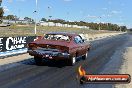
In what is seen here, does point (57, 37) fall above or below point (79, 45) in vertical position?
above

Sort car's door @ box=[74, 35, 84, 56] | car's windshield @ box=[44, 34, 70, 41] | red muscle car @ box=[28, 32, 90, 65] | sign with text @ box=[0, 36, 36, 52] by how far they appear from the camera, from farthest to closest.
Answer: sign with text @ box=[0, 36, 36, 52] → car's door @ box=[74, 35, 84, 56] → car's windshield @ box=[44, 34, 70, 41] → red muscle car @ box=[28, 32, 90, 65]

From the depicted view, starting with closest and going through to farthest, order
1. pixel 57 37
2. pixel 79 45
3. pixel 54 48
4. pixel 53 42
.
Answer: pixel 54 48, pixel 53 42, pixel 57 37, pixel 79 45

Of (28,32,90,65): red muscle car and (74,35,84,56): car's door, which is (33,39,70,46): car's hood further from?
(74,35,84,56): car's door

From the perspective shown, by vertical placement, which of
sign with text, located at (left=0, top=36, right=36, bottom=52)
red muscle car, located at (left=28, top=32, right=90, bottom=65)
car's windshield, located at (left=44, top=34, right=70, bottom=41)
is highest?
car's windshield, located at (left=44, top=34, right=70, bottom=41)

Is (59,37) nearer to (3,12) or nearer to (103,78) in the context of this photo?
(103,78)

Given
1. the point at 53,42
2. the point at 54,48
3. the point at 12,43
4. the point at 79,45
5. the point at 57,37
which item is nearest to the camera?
the point at 54,48

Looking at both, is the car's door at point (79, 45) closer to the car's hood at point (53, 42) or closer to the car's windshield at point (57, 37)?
the car's windshield at point (57, 37)

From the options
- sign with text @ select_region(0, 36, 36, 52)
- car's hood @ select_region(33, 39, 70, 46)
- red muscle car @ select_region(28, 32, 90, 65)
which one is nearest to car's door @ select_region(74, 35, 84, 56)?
red muscle car @ select_region(28, 32, 90, 65)

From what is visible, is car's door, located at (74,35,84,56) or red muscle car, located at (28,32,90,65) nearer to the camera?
red muscle car, located at (28,32,90,65)

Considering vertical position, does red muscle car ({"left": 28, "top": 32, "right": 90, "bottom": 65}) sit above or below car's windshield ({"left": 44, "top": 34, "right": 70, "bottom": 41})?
below

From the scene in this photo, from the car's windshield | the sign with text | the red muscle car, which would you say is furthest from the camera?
the sign with text

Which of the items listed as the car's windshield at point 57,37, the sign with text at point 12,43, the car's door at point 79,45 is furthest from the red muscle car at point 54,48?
the sign with text at point 12,43

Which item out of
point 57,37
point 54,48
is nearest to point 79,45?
point 57,37

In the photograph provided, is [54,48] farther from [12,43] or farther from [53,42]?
[12,43]
